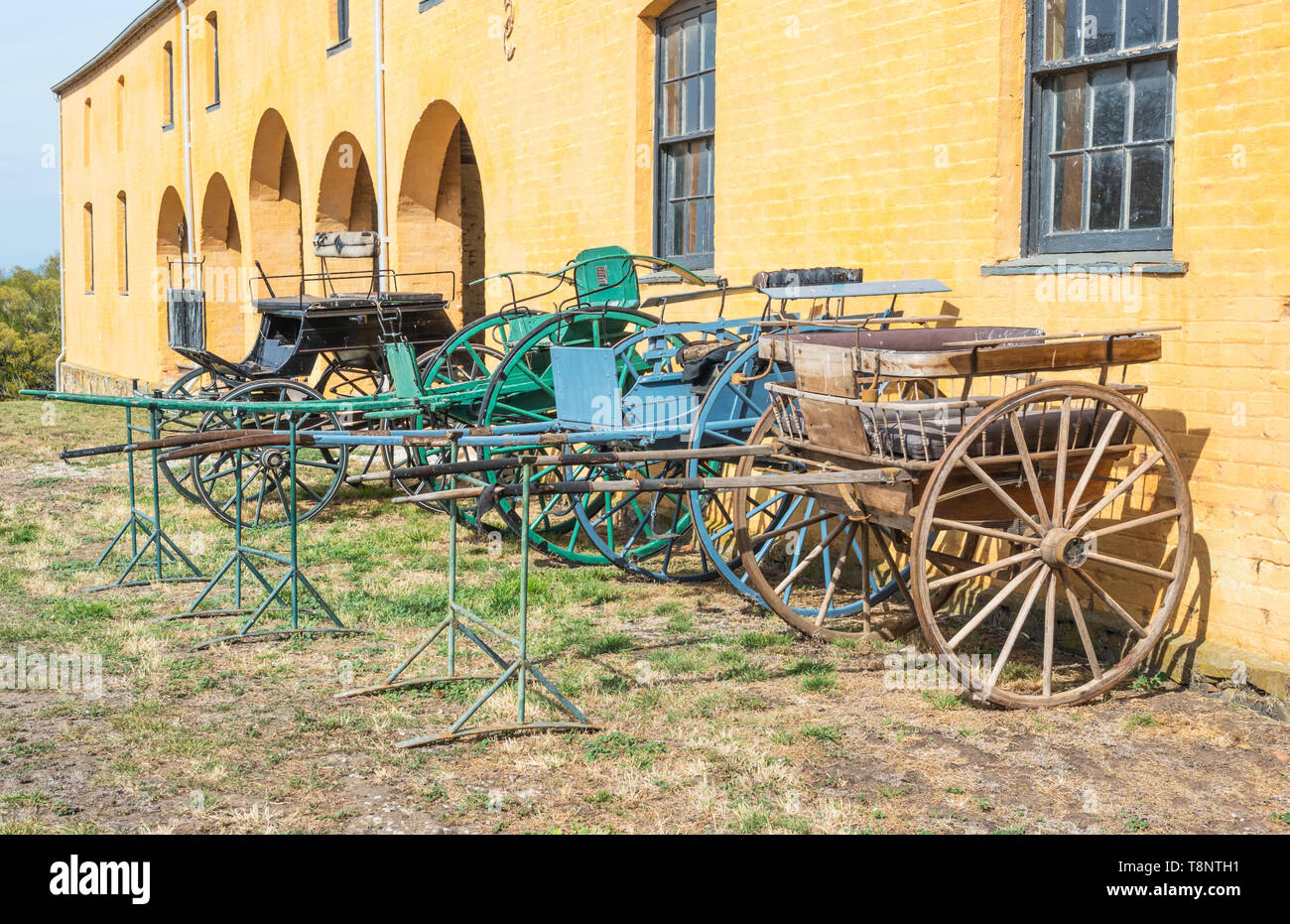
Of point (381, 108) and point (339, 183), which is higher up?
point (381, 108)

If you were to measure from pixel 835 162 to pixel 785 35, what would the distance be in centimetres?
95

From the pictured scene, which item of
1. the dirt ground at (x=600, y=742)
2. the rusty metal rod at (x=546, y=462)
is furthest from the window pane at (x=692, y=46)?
the rusty metal rod at (x=546, y=462)

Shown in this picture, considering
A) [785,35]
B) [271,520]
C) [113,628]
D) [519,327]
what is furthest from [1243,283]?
[271,520]

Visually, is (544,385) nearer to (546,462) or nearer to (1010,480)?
(546,462)

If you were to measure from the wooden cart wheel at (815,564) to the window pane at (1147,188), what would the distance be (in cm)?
187

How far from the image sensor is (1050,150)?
6309mm

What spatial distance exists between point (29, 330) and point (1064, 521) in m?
60.9

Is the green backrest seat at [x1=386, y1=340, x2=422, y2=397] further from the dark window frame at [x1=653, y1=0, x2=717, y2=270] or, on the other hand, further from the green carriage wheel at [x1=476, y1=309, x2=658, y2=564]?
the dark window frame at [x1=653, y1=0, x2=717, y2=270]

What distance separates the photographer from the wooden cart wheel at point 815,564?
5.93m

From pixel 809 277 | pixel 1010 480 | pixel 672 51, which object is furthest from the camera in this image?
pixel 672 51

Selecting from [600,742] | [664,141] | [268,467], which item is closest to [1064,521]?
[600,742]

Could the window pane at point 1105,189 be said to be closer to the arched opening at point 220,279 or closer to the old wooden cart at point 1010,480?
the old wooden cart at point 1010,480

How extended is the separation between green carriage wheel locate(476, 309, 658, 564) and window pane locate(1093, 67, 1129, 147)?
2771 mm
